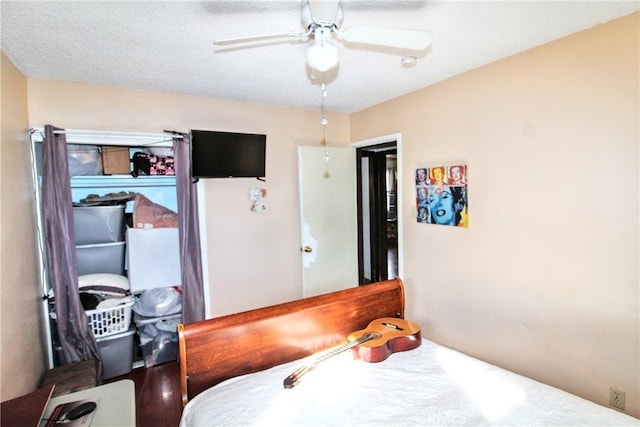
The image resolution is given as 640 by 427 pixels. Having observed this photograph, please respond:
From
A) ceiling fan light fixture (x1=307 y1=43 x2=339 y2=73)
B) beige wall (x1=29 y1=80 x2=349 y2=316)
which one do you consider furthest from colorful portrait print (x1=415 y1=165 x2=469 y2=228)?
ceiling fan light fixture (x1=307 y1=43 x2=339 y2=73)

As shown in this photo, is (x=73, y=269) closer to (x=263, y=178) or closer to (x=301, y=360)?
(x=263, y=178)

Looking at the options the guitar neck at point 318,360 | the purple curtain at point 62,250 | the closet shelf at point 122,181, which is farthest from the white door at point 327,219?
the purple curtain at point 62,250

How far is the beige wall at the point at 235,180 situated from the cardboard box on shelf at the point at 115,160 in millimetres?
247

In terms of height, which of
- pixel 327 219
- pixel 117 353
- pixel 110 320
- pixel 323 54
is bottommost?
pixel 117 353

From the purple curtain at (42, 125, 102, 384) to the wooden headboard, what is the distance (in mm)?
1406

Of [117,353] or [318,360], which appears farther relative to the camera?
[117,353]

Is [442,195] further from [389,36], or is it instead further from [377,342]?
[389,36]

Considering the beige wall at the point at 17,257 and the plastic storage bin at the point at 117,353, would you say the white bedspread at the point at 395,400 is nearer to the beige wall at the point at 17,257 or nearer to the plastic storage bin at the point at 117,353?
the beige wall at the point at 17,257

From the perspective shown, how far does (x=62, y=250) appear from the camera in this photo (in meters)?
2.40

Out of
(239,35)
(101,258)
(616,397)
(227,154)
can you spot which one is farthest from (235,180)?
(616,397)

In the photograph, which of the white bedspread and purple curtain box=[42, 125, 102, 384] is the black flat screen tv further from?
the white bedspread

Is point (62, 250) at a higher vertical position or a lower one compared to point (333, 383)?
higher

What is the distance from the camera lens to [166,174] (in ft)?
9.79

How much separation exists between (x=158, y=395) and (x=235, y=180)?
187 cm
